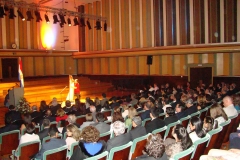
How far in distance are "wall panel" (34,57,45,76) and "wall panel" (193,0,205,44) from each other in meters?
10.1

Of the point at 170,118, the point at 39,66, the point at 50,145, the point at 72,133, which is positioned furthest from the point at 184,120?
the point at 39,66

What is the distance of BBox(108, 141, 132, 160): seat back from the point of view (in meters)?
3.25

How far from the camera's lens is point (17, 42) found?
16.5 metres

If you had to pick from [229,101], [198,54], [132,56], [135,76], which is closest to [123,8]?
[132,56]

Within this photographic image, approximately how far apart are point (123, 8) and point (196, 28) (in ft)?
17.2

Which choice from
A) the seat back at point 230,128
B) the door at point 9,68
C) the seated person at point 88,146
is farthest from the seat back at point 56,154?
the door at point 9,68

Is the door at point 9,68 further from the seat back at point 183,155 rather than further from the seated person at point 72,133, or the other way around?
the seat back at point 183,155

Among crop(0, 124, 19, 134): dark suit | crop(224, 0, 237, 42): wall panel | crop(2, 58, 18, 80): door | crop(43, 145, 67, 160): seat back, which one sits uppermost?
crop(224, 0, 237, 42): wall panel

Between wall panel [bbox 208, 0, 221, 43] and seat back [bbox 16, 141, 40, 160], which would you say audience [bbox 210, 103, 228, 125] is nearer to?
seat back [bbox 16, 141, 40, 160]

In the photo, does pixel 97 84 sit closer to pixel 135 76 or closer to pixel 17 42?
pixel 135 76

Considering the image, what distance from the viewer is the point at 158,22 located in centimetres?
1495

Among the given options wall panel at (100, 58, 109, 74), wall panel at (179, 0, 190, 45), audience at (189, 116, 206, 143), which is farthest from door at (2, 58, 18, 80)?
audience at (189, 116, 206, 143)

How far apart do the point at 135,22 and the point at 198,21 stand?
4104mm

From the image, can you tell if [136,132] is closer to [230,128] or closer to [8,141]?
[230,128]
